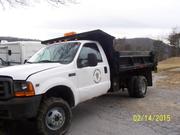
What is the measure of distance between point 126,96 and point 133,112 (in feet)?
7.81

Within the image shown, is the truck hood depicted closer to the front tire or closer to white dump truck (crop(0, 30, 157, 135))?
white dump truck (crop(0, 30, 157, 135))

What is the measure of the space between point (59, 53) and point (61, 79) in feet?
3.64

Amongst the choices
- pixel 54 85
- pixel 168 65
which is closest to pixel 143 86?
pixel 54 85

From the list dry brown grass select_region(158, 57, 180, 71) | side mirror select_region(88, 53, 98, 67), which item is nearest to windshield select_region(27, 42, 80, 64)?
side mirror select_region(88, 53, 98, 67)

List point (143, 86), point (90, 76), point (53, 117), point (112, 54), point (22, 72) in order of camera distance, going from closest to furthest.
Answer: point (22, 72), point (53, 117), point (90, 76), point (112, 54), point (143, 86)

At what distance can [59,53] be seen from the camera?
21.0 feet

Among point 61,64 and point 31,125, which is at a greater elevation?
point 61,64

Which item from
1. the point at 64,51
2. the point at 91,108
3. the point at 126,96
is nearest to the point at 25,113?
the point at 64,51

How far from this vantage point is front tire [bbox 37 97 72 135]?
500 cm

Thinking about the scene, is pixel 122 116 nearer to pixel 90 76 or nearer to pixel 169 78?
pixel 90 76

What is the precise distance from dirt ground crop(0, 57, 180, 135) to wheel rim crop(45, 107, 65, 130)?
44 centimetres

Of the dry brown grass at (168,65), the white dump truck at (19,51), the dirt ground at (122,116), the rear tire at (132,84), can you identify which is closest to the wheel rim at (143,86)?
the dirt ground at (122,116)

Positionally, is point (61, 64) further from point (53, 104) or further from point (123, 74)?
point (123, 74)

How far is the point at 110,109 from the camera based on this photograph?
765cm
